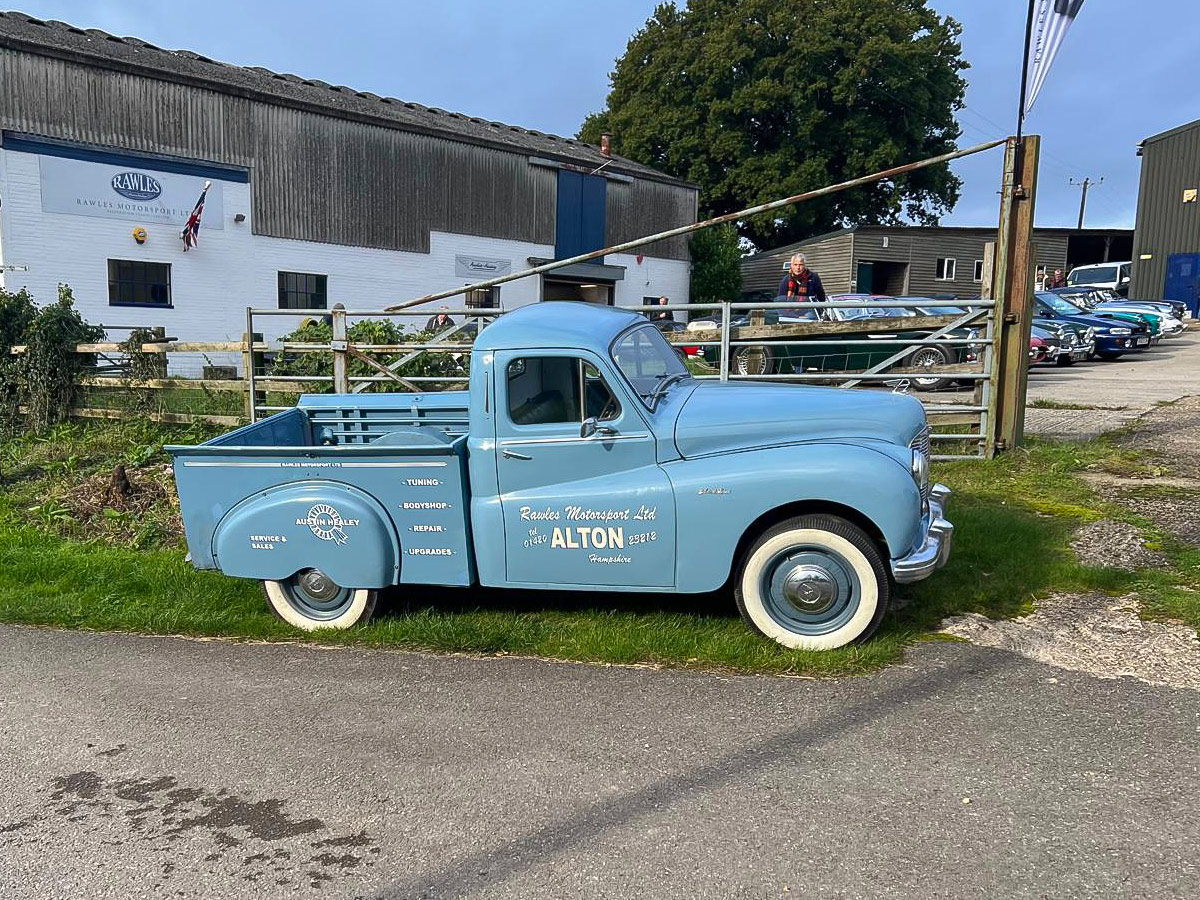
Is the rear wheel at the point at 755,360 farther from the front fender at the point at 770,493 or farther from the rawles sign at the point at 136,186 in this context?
the rawles sign at the point at 136,186

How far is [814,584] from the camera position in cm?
459

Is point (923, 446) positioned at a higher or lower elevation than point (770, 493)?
higher

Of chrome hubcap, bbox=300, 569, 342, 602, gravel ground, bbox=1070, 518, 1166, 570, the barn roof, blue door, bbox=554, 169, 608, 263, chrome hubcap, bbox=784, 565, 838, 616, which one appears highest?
the barn roof

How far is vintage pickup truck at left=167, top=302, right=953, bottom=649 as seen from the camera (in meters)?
4.57

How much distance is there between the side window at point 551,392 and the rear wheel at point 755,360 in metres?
6.80

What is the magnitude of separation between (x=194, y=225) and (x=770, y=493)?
21.6 m

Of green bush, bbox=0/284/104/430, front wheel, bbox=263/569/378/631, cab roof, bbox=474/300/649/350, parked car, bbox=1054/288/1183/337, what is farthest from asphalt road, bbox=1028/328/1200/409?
green bush, bbox=0/284/104/430

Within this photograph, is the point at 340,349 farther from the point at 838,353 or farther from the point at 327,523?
the point at 838,353

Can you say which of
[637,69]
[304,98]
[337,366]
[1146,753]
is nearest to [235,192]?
[304,98]

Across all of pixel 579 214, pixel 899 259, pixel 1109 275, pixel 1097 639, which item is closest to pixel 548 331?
pixel 1097 639

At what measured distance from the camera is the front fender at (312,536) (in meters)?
5.03

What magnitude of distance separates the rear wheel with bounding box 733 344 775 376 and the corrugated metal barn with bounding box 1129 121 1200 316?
28782 millimetres

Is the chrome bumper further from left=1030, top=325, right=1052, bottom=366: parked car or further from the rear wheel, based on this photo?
left=1030, top=325, right=1052, bottom=366: parked car

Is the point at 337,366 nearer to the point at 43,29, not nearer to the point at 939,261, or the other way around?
the point at 43,29
